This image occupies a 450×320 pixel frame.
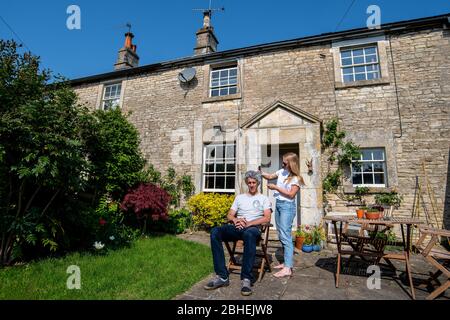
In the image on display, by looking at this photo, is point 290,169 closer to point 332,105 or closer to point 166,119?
point 332,105

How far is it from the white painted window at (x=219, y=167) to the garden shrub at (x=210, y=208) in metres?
0.45

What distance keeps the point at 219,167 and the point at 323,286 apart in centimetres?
539

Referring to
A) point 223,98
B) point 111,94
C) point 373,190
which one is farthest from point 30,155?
point 111,94

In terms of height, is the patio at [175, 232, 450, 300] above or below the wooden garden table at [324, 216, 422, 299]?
below

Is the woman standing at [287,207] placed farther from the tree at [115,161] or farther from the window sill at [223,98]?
the window sill at [223,98]

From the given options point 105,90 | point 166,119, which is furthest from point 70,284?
point 105,90

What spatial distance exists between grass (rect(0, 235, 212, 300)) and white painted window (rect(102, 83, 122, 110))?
7.50 m

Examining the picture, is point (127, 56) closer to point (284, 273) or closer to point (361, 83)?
point (361, 83)

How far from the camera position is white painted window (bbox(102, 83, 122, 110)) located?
10516mm

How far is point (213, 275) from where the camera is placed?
3.66 meters

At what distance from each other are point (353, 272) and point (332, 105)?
4980mm

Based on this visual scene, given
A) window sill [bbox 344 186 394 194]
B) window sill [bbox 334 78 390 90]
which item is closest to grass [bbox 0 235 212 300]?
window sill [bbox 344 186 394 194]
